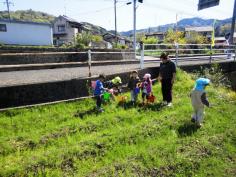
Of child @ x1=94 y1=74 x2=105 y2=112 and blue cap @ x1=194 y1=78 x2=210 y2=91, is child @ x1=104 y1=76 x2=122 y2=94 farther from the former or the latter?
blue cap @ x1=194 y1=78 x2=210 y2=91

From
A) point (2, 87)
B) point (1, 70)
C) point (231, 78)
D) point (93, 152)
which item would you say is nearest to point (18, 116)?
point (2, 87)

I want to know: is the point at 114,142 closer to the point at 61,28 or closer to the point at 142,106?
the point at 142,106

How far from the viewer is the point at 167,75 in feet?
30.2

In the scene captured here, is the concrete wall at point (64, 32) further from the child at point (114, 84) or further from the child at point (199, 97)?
the child at point (199, 97)

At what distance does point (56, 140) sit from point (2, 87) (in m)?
2.69

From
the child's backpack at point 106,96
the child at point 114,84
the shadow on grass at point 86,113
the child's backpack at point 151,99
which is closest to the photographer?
the shadow on grass at point 86,113

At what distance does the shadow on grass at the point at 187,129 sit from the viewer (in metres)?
7.17

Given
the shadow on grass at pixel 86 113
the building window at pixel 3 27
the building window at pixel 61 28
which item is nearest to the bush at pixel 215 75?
the shadow on grass at pixel 86 113

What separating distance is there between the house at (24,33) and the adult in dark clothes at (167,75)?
3322 cm

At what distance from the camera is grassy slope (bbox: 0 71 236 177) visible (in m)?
5.45

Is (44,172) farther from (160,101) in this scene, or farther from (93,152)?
(160,101)

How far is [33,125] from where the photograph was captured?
7266mm

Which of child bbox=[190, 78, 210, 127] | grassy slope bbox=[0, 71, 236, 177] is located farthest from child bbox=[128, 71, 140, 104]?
child bbox=[190, 78, 210, 127]

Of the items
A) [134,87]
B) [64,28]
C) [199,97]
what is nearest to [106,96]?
[134,87]
